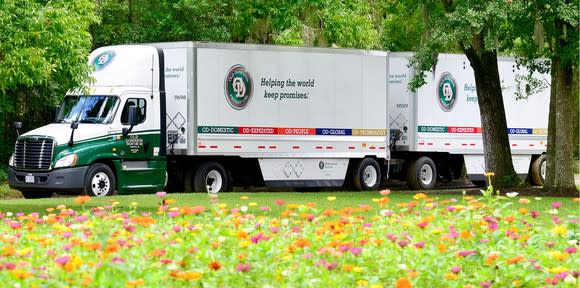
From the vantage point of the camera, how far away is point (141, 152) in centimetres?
2858

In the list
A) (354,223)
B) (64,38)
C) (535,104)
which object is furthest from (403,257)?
(535,104)

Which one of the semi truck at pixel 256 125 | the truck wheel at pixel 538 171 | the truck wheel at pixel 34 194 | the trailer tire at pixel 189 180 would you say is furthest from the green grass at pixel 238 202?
the truck wheel at pixel 538 171

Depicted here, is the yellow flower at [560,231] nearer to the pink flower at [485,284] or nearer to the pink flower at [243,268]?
the pink flower at [485,284]

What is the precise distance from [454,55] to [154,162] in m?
10.1

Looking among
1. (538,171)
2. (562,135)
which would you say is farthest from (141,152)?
(538,171)

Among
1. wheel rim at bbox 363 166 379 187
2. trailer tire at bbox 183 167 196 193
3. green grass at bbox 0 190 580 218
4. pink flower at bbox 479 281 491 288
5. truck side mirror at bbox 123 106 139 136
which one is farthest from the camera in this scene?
wheel rim at bbox 363 166 379 187

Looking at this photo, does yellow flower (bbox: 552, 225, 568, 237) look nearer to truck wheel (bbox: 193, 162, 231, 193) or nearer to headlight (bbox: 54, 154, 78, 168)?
headlight (bbox: 54, 154, 78, 168)

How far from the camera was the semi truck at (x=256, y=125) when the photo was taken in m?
27.9

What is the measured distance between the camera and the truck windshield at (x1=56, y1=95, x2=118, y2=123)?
28.2m

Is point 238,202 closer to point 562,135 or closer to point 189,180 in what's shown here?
point 189,180

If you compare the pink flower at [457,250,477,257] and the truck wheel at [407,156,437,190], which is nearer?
the pink flower at [457,250,477,257]

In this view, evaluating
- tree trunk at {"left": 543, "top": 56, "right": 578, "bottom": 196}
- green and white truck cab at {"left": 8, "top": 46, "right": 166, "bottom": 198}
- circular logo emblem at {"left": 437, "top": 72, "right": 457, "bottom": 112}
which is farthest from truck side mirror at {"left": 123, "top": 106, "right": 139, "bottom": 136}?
circular logo emblem at {"left": 437, "top": 72, "right": 457, "bottom": 112}

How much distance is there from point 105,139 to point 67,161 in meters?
1.03

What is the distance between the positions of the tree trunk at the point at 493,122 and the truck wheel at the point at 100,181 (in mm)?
8563
